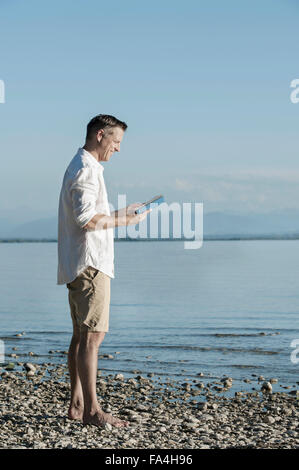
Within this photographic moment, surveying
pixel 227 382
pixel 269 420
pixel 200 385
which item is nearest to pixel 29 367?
pixel 200 385

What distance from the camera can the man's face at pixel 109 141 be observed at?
5.42 metres

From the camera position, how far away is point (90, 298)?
5.24 metres

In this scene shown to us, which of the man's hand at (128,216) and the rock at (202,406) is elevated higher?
the man's hand at (128,216)

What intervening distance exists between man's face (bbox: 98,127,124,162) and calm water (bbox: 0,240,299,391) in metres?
4.00

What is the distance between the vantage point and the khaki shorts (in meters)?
5.24

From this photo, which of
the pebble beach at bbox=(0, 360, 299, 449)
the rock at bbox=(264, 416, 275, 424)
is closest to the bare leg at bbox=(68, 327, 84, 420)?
the pebble beach at bbox=(0, 360, 299, 449)

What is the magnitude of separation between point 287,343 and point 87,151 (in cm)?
690

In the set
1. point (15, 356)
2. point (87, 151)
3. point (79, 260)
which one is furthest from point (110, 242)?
point (15, 356)

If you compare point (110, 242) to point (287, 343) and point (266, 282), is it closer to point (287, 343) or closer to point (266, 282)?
point (287, 343)

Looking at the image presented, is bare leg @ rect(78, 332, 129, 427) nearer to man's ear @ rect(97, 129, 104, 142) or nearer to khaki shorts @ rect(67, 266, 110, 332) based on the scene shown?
khaki shorts @ rect(67, 266, 110, 332)

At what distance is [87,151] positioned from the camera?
17.7 ft

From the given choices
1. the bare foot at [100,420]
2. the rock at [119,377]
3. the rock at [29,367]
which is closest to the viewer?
the bare foot at [100,420]

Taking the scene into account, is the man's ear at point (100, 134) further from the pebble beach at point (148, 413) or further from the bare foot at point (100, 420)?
the pebble beach at point (148, 413)

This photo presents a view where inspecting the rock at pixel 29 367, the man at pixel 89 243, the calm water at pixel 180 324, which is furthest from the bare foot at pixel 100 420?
the rock at pixel 29 367
